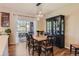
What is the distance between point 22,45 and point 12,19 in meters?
0.67

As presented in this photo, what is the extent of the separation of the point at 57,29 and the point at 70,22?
0.50 meters

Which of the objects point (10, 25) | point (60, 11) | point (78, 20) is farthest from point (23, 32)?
point (78, 20)

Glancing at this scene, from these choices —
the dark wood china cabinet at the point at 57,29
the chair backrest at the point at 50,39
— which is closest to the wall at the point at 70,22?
the dark wood china cabinet at the point at 57,29

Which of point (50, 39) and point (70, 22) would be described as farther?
point (50, 39)

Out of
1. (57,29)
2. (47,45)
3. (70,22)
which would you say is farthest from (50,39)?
(70,22)

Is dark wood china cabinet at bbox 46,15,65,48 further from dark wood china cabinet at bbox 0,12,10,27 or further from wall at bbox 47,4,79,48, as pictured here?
dark wood china cabinet at bbox 0,12,10,27

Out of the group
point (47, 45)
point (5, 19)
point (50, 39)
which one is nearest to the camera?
point (5, 19)

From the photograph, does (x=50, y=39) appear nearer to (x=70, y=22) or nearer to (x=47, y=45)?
(x=47, y=45)

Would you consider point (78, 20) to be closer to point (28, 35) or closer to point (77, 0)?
point (77, 0)

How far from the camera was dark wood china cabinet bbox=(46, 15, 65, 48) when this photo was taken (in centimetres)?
304

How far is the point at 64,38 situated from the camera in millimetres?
3061

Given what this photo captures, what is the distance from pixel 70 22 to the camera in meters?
2.86

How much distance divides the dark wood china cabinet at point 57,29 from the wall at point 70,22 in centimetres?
12

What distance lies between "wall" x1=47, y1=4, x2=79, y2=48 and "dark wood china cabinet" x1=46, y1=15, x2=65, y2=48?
121 millimetres
